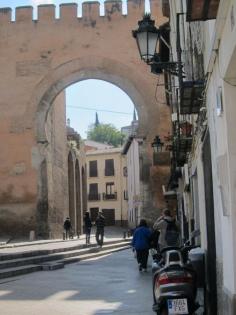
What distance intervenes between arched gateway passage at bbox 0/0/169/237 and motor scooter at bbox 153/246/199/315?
19.0 meters

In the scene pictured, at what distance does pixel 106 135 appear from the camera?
8650 centimetres

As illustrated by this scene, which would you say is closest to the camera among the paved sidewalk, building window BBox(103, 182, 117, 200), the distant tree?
the paved sidewalk

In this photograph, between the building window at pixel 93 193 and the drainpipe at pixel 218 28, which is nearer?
the drainpipe at pixel 218 28

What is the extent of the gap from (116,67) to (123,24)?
79.7 inches

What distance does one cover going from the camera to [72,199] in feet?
113

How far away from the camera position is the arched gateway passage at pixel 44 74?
24859 millimetres

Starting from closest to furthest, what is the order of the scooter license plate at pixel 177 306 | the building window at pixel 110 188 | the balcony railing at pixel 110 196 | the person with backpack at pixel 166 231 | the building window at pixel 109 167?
the scooter license plate at pixel 177 306
the person with backpack at pixel 166 231
the balcony railing at pixel 110 196
the building window at pixel 110 188
the building window at pixel 109 167

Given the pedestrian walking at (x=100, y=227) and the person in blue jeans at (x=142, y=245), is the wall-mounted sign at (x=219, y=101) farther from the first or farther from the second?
the pedestrian walking at (x=100, y=227)

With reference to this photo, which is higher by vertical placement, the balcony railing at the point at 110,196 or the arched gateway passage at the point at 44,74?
the arched gateway passage at the point at 44,74

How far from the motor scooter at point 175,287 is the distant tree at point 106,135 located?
257 ft

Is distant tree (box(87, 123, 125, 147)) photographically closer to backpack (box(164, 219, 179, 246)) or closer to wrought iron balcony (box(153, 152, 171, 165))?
wrought iron balcony (box(153, 152, 171, 165))

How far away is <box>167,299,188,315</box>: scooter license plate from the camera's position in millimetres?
5395

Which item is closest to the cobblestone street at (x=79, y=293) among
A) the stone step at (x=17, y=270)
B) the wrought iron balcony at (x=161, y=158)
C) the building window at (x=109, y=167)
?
the stone step at (x=17, y=270)

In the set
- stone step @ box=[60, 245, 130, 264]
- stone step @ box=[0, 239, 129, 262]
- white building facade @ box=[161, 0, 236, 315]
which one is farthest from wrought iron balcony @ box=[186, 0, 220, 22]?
stone step @ box=[60, 245, 130, 264]
